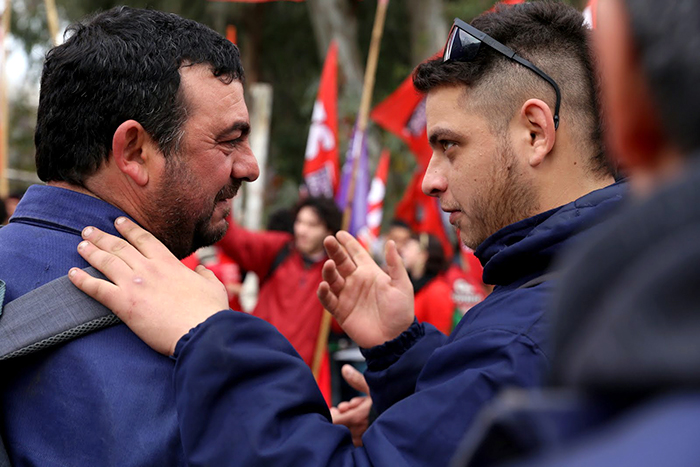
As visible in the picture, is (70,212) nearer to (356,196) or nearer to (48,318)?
(48,318)

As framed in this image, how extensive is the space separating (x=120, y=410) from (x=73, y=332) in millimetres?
211

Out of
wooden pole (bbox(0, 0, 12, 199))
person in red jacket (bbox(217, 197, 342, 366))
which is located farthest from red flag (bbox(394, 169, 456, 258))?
wooden pole (bbox(0, 0, 12, 199))

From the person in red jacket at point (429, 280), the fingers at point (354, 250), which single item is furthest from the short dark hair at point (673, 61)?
the person in red jacket at point (429, 280)

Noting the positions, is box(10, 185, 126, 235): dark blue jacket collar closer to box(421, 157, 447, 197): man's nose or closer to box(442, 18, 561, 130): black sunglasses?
box(421, 157, 447, 197): man's nose

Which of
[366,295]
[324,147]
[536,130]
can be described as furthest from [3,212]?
[536,130]

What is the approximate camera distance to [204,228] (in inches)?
81.2

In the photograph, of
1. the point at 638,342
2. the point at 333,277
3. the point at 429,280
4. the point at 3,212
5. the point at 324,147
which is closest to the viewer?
the point at 638,342

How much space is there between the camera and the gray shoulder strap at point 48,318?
5.28ft

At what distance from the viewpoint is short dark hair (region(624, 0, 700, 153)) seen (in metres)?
0.63

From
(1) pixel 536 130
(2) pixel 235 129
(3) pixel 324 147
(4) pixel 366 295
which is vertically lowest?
(3) pixel 324 147

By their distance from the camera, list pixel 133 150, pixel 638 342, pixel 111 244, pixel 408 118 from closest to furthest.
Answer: pixel 638 342 < pixel 111 244 < pixel 133 150 < pixel 408 118

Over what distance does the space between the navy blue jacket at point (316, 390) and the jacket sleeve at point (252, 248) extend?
4.28 m

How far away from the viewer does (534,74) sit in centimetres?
209

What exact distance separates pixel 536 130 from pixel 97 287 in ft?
4.01
